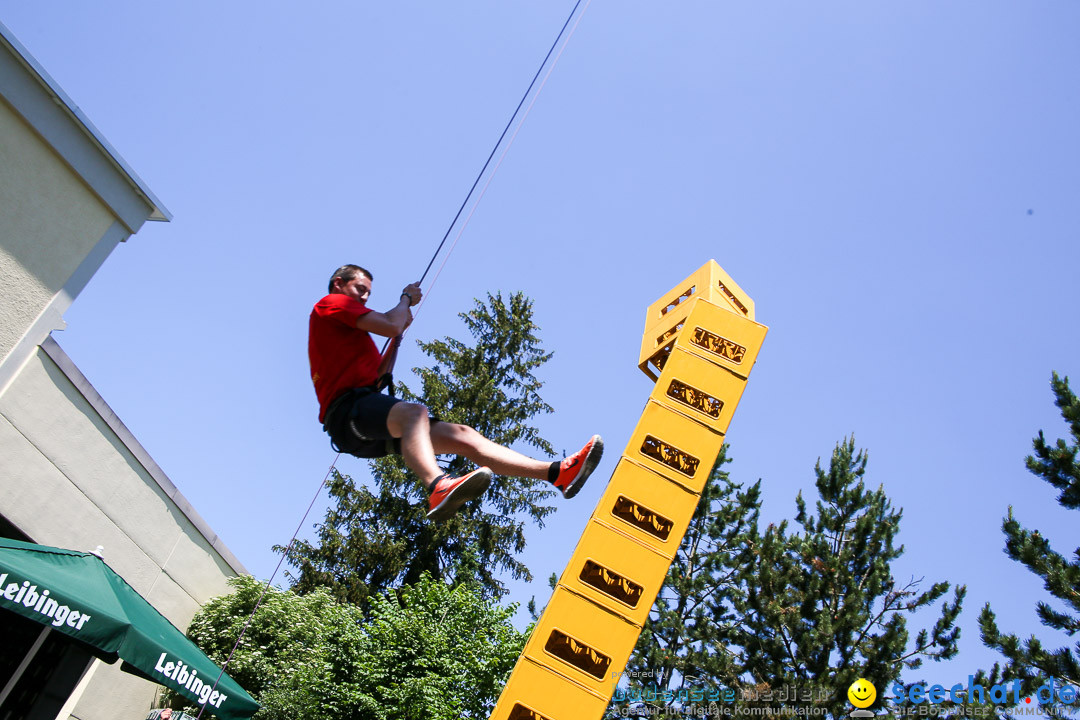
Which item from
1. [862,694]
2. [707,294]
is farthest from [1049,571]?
[707,294]

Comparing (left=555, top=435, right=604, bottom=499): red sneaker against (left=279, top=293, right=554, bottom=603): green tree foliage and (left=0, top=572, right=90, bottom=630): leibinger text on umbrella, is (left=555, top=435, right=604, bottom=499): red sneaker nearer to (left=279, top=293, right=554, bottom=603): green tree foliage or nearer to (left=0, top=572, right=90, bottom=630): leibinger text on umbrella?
(left=0, top=572, right=90, bottom=630): leibinger text on umbrella

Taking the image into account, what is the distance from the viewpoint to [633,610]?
3.58 meters

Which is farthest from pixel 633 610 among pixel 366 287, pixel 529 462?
pixel 366 287

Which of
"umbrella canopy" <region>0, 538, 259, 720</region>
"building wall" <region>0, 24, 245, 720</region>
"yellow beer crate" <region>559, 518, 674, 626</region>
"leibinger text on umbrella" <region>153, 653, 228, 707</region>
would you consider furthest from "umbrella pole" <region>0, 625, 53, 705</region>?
"yellow beer crate" <region>559, 518, 674, 626</region>

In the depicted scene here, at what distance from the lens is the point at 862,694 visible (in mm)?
11625

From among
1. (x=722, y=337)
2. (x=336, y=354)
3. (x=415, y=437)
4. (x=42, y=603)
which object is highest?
(x=722, y=337)

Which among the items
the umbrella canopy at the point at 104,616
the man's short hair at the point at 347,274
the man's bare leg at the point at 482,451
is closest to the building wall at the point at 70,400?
the umbrella canopy at the point at 104,616

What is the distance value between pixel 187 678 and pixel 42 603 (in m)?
1.49

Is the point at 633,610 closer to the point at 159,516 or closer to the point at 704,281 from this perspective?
the point at 704,281

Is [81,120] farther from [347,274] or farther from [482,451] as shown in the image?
[482,451]

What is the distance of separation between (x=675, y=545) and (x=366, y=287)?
2239 millimetres

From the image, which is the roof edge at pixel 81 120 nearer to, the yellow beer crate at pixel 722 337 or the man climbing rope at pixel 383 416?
the man climbing rope at pixel 383 416

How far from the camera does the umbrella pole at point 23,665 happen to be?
7.64 meters

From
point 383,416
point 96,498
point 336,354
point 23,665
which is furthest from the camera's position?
point 96,498
